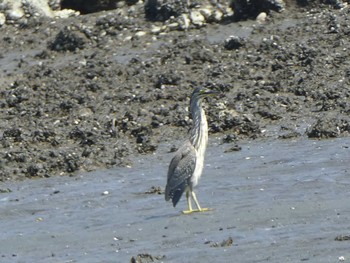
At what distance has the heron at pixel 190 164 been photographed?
14.5 meters

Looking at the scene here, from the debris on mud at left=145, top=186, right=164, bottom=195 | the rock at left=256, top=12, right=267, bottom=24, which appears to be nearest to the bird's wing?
the debris on mud at left=145, top=186, right=164, bottom=195

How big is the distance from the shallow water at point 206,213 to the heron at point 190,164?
0.68 ft

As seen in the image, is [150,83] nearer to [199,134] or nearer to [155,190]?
[155,190]

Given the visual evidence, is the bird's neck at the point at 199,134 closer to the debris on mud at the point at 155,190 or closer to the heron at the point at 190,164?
the heron at the point at 190,164

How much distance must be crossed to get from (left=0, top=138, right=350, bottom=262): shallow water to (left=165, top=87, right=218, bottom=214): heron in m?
0.21

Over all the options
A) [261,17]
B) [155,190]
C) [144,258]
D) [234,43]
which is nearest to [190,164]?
[155,190]

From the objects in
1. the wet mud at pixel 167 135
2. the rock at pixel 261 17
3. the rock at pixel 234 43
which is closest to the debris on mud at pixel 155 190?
the wet mud at pixel 167 135

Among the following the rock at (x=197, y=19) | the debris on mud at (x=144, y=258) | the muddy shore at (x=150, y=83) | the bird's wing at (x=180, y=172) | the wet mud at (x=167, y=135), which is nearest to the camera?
the debris on mud at (x=144, y=258)

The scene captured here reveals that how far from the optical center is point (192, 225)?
526 inches

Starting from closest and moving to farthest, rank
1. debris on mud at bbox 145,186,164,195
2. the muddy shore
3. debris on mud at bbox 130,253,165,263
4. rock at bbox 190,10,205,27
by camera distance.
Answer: debris on mud at bbox 130,253,165,263 < debris on mud at bbox 145,186,164,195 < the muddy shore < rock at bbox 190,10,205,27

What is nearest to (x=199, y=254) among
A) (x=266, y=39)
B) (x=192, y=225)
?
(x=192, y=225)

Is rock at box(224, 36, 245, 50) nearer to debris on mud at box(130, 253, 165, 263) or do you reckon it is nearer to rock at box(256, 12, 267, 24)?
rock at box(256, 12, 267, 24)

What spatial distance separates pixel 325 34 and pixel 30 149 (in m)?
6.09

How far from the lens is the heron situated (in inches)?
569
